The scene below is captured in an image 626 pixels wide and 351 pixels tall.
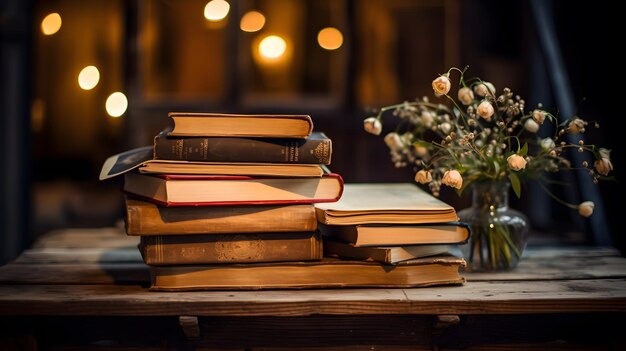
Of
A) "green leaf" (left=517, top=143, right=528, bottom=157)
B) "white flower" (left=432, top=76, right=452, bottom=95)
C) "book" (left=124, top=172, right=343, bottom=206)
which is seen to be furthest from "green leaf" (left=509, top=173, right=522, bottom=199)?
"book" (left=124, top=172, right=343, bottom=206)

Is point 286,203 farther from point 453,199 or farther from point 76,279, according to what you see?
point 453,199

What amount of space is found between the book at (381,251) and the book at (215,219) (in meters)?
0.09

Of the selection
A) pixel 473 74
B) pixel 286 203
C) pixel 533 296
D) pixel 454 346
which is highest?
pixel 473 74

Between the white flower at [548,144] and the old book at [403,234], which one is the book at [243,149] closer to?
the old book at [403,234]

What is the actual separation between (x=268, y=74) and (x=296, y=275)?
539 cm

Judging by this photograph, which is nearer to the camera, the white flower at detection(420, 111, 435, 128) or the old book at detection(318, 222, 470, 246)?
the old book at detection(318, 222, 470, 246)

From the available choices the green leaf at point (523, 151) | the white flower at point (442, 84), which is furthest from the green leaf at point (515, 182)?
the white flower at point (442, 84)

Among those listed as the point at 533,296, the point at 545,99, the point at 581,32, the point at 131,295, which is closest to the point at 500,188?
the point at 533,296

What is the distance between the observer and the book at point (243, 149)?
1.35 meters

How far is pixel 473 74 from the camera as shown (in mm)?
3141

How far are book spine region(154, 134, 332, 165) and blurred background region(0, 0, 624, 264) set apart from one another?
1.30ft

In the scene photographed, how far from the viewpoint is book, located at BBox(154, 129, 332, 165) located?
1.35 metres

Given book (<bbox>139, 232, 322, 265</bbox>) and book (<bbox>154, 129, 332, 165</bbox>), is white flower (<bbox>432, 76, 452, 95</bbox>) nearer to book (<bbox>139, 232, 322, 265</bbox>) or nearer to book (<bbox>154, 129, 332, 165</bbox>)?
book (<bbox>154, 129, 332, 165</bbox>)

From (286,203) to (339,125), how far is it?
1925mm
